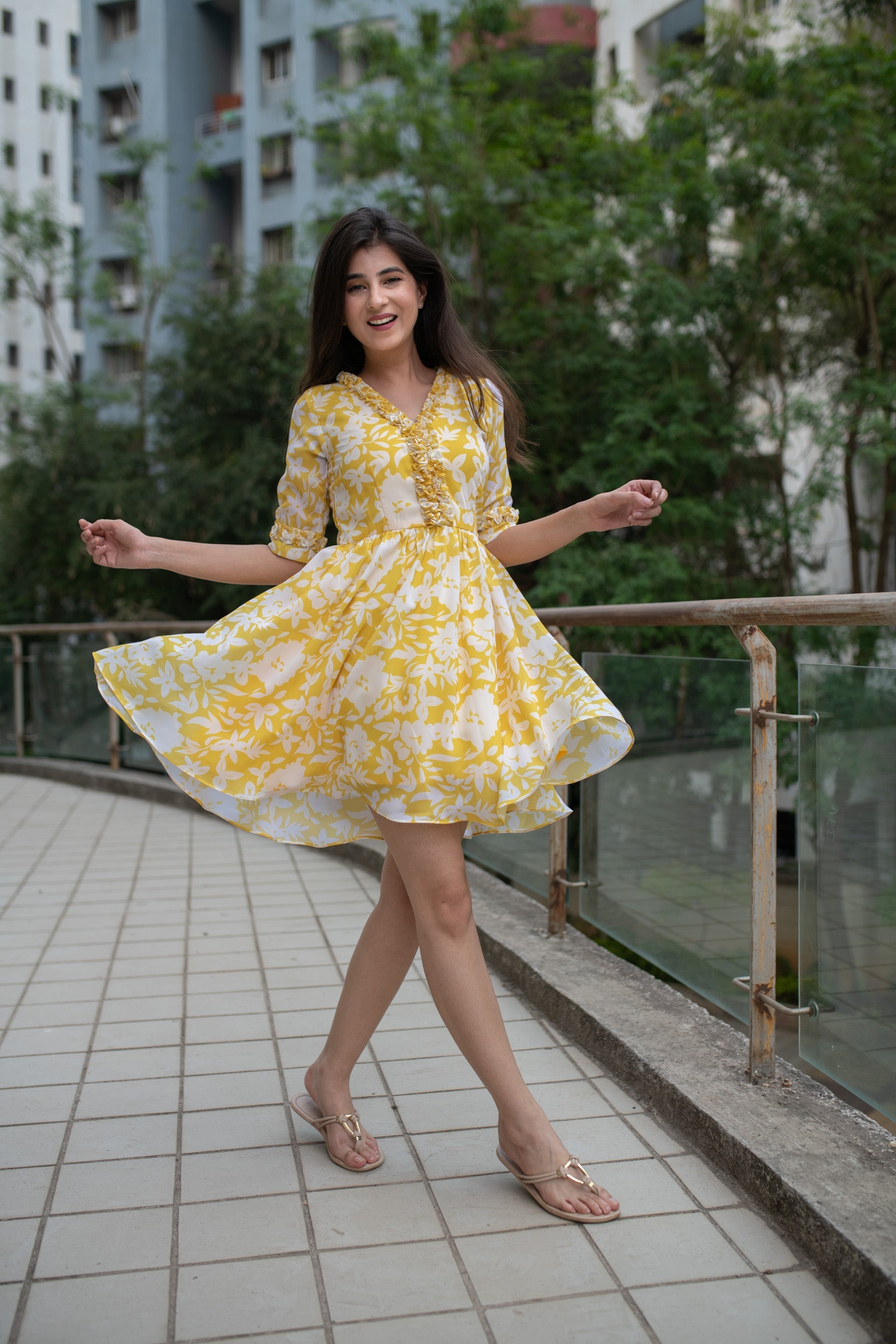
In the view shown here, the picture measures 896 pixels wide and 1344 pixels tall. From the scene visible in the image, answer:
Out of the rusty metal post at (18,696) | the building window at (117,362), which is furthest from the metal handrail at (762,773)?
the building window at (117,362)

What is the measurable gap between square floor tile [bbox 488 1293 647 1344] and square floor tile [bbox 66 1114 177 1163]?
0.80 meters

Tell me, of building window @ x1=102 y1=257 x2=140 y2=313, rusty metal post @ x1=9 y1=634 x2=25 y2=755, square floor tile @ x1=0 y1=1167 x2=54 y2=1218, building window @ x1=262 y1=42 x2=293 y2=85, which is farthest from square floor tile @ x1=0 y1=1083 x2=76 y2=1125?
building window @ x1=262 y1=42 x2=293 y2=85

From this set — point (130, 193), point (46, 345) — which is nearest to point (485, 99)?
point (130, 193)

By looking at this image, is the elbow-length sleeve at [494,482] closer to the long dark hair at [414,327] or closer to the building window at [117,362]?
the long dark hair at [414,327]

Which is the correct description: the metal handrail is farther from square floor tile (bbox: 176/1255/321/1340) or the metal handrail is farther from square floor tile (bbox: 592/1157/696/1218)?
square floor tile (bbox: 176/1255/321/1340)

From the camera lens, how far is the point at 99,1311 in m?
1.53

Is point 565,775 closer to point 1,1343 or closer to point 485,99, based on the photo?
point 1,1343

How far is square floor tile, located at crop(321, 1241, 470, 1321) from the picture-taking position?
5.00 feet

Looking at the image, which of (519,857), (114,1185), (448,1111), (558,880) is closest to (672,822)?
(558,880)

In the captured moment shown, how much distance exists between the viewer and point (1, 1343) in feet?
4.77

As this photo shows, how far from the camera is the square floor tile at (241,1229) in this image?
1.68 meters

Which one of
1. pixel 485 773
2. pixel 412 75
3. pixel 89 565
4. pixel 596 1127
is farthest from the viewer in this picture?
pixel 89 565

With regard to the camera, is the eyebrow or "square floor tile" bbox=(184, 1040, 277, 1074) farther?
"square floor tile" bbox=(184, 1040, 277, 1074)

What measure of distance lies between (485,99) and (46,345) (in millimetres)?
31193
